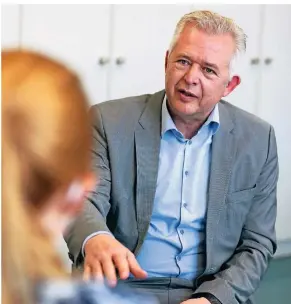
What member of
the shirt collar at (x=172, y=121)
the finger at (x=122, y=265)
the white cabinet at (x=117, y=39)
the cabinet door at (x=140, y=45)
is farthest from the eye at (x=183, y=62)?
the cabinet door at (x=140, y=45)

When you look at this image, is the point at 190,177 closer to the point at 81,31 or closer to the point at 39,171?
the point at 81,31

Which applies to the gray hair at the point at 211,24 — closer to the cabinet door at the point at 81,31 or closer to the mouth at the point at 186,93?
the mouth at the point at 186,93

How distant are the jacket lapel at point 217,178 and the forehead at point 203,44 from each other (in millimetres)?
176

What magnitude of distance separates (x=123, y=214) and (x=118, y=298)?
0.76 metres

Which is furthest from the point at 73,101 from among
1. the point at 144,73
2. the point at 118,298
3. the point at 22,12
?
the point at 144,73

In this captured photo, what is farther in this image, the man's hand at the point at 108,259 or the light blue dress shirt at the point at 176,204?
the light blue dress shirt at the point at 176,204

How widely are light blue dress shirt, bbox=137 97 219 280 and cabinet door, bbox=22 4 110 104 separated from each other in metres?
0.24

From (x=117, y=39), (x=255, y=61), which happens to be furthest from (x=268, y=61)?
(x=117, y=39)

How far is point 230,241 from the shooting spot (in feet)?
4.66

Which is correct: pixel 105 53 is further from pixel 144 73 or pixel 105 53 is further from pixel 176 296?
pixel 176 296

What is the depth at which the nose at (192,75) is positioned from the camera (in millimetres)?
1286

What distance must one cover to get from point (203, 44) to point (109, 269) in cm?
59

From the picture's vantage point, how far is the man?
1301mm

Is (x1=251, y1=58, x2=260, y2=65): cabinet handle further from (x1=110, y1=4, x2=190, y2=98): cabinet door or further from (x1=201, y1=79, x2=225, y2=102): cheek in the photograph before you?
(x1=201, y1=79, x2=225, y2=102): cheek
